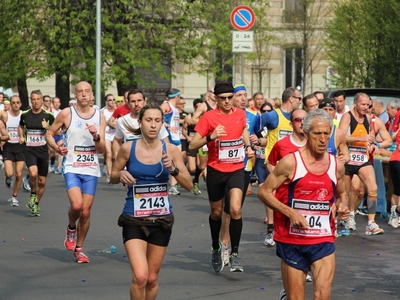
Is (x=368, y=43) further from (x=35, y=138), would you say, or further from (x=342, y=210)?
(x=342, y=210)

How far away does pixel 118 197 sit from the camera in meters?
18.5

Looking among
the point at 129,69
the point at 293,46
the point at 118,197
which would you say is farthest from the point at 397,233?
the point at 293,46

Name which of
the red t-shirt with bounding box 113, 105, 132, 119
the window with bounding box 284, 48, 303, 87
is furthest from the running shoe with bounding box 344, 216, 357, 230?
the window with bounding box 284, 48, 303, 87

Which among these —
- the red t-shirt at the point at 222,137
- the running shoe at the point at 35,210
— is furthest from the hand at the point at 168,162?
the running shoe at the point at 35,210

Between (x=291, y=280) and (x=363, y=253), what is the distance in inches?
192

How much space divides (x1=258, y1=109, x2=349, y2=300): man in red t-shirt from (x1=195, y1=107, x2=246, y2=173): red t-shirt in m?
3.51

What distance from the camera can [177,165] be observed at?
796 cm

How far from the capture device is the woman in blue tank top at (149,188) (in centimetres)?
770

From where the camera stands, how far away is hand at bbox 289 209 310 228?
7.02 metres

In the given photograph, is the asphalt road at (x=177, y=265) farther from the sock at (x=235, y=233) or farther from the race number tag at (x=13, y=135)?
the race number tag at (x=13, y=135)

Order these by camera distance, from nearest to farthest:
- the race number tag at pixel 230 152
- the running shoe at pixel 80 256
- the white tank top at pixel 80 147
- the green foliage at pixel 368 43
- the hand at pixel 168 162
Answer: the hand at pixel 168 162, the race number tag at pixel 230 152, the running shoe at pixel 80 256, the white tank top at pixel 80 147, the green foliage at pixel 368 43

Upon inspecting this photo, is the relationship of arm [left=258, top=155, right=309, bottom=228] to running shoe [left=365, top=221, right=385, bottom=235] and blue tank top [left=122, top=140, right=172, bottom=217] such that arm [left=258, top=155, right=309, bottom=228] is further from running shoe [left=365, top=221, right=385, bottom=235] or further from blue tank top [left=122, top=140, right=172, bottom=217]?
running shoe [left=365, top=221, right=385, bottom=235]

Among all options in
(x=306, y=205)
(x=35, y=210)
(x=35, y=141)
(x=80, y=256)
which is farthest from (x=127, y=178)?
(x=35, y=141)

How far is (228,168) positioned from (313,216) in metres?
3.63
